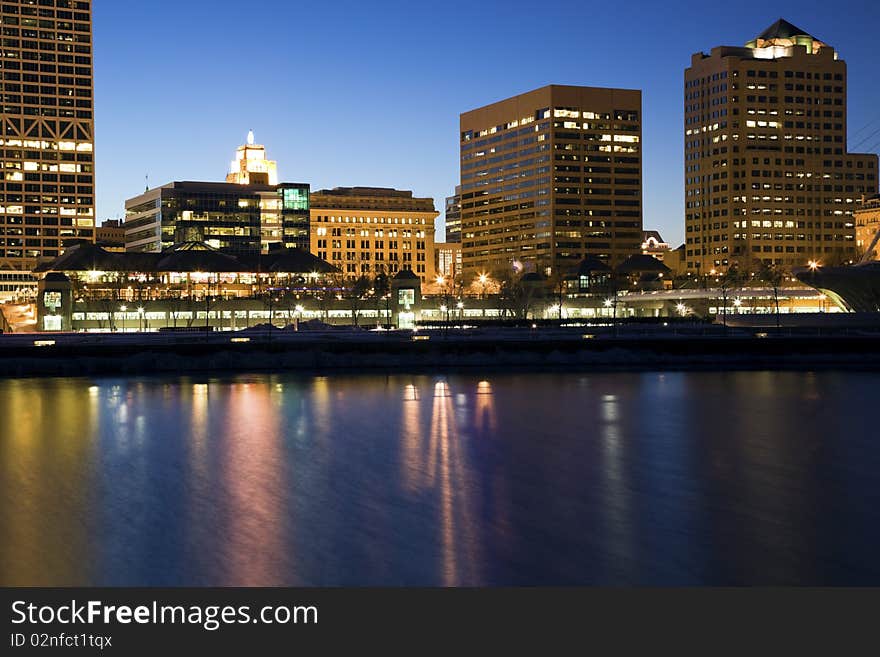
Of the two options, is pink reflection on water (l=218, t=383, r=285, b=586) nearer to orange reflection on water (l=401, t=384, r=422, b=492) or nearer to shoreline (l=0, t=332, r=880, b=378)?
orange reflection on water (l=401, t=384, r=422, b=492)

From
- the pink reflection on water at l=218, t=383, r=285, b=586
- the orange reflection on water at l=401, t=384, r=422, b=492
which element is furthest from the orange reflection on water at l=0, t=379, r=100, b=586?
the orange reflection on water at l=401, t=384, r=422, b=492

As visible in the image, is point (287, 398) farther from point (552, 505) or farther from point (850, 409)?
point (552, 505)

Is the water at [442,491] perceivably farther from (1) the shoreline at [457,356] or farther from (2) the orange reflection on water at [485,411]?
(1) the shoreline at [457,356]

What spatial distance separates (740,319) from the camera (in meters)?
94.2

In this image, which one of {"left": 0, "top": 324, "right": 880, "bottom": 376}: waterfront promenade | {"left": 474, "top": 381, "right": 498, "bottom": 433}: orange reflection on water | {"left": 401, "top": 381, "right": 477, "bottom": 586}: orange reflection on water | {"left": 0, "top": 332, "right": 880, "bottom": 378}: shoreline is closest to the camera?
{"left": 401, "top": 381, "right": 477, "bottom": 586}: orange reflection on water

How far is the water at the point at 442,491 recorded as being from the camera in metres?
15.7

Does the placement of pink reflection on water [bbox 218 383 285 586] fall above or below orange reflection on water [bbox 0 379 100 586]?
below

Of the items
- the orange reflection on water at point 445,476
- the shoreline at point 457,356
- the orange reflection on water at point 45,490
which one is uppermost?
the shoreline at point 457,356

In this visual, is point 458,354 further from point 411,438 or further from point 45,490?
point 45,490

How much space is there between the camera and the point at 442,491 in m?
21.9

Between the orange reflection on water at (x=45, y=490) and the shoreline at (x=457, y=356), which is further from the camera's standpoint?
the shoreline at (x=457, y=356)

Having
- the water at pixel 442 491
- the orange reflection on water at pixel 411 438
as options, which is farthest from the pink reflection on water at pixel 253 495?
the orange reflection on water at pixel 411 438

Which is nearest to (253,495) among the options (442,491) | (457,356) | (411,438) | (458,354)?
(442,491)

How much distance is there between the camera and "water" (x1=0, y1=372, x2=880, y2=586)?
51.4ft
